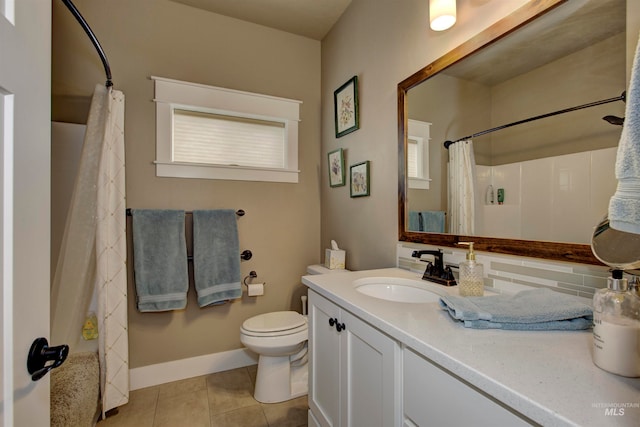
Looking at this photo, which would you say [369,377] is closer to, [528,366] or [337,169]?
[528,366]

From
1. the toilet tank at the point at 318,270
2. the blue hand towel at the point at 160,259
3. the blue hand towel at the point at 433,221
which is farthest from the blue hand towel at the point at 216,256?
the blue hand towel at the point at 433,221

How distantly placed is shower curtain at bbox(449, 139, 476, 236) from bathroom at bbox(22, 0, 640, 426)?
382 mm

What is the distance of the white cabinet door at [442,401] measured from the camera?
53cm

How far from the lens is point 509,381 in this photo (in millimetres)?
508

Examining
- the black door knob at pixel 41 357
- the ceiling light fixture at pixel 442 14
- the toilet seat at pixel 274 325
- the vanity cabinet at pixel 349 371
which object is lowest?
the toilet seat at pixel 274 325

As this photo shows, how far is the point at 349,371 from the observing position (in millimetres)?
1018

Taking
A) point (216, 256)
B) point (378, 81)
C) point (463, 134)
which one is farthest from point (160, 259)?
point (463, 134)

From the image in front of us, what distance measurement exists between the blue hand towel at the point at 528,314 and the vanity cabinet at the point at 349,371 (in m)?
0.21

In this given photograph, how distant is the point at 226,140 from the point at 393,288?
5.57 feet

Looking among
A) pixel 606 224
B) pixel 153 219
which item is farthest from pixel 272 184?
pixel 606 224

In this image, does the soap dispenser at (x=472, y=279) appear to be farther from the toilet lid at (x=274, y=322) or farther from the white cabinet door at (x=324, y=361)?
the toilet lid at (x=274, y=322)

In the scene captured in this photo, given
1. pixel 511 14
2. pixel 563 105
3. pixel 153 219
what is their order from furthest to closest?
1. pixel 153 219
2. pixel 511 14
3. pixel 563 105

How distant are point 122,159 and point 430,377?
1974 mm

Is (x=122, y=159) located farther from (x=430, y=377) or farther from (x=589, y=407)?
(x=589, y=407)
